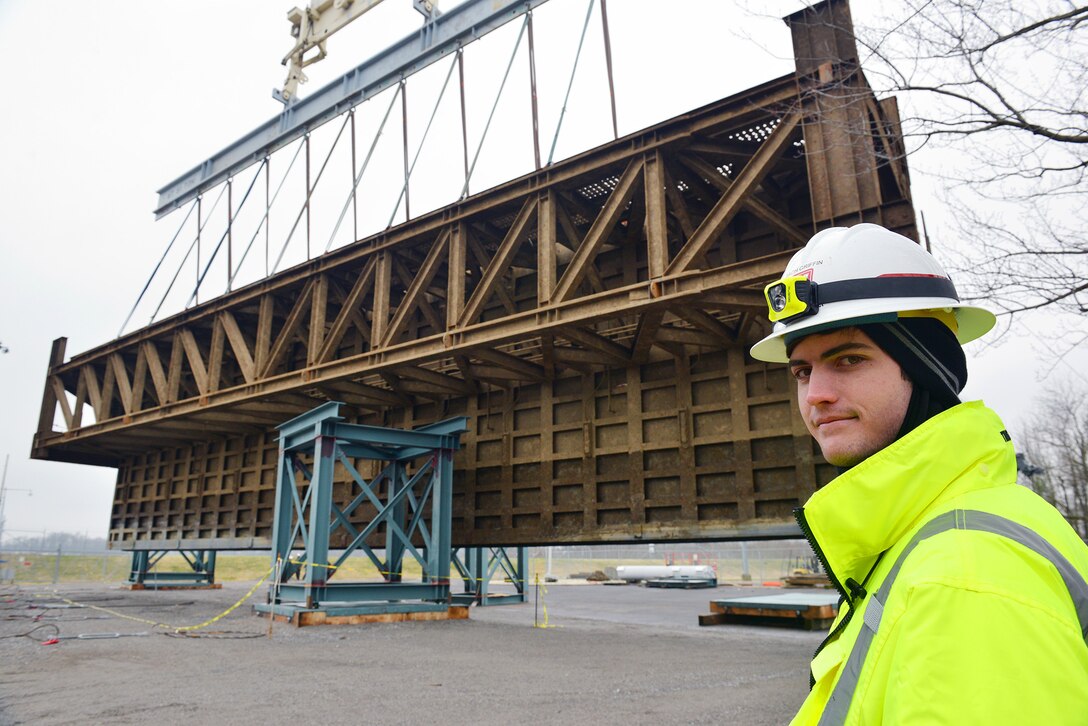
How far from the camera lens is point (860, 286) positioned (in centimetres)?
145

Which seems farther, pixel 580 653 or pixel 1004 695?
pixel 580 653

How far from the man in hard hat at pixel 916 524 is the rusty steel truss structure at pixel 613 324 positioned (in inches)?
279

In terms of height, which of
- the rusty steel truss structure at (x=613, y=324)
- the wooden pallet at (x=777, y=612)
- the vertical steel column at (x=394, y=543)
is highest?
the rusty steel truss structure at (x=613, y=324)

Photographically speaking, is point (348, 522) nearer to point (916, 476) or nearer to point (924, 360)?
point (924, 360)

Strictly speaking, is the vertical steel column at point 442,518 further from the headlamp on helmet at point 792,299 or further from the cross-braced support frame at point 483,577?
the headlamp on helmet at point 792,299

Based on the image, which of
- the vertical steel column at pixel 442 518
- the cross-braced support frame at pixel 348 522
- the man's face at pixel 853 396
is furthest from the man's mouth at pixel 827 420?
the vertical steel column at pixel 442 518

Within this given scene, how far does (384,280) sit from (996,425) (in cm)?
1294

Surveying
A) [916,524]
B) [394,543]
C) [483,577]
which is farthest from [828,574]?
[483,577]

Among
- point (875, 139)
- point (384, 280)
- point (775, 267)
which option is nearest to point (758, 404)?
point (775, 267)

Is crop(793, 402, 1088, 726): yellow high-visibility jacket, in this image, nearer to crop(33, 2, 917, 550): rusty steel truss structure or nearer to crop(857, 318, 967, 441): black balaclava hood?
crop(857, 318, 967, 441): black balaclava hood

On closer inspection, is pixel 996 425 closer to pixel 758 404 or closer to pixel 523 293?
pixel 758 404

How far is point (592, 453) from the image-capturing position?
11.9 metres

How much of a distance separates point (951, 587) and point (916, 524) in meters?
0.32

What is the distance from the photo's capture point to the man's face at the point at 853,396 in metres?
1.38
